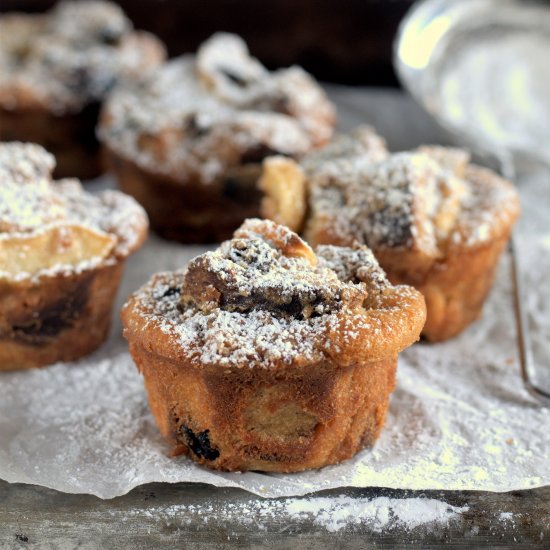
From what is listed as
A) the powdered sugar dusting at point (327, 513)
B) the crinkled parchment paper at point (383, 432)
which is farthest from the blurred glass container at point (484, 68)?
the powdered sugar dusting at point (327, 513)

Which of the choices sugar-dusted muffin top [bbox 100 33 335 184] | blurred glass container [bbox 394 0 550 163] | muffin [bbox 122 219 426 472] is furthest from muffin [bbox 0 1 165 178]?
muffin [bbox 122 219 426 472]

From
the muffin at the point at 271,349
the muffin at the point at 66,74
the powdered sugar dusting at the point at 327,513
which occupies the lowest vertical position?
the muffin at the point at 66,74

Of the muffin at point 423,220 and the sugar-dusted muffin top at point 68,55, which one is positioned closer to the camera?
the muffin at point 423,220

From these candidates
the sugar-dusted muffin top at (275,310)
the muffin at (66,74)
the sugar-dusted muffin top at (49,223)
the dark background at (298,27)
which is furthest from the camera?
the dark background at (298,27)

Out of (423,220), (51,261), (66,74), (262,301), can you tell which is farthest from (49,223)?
(66,74)

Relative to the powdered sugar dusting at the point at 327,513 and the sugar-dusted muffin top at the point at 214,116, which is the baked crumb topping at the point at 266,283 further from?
the sugar-dusted muffin top at the point at 214,116

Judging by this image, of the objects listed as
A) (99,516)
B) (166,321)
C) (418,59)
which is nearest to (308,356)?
(166,321)
